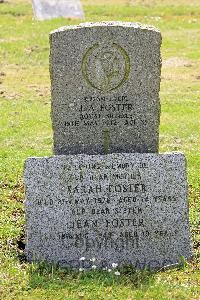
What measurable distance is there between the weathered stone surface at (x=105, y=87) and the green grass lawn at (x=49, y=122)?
1452mm

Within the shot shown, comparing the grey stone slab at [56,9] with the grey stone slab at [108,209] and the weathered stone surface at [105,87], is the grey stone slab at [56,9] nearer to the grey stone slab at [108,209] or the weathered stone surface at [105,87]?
the weathered stone surface at [105,87]

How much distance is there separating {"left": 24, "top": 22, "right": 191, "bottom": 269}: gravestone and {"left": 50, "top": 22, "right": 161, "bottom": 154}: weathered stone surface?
0.04ft

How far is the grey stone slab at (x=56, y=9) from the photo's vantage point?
83.3 ft

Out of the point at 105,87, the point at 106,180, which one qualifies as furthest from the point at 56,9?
the point at 106,180

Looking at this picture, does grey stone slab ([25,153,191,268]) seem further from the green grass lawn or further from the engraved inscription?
the engraved inscription

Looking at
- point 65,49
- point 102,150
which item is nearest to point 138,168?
point 102,150

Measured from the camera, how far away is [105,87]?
8047mm

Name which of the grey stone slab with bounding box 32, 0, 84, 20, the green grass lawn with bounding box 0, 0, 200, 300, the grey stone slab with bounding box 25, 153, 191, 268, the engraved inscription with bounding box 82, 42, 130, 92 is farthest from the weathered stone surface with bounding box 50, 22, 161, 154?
the grey stone slab with bounding box 32, 0, 84, 20

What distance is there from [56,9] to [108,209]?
1902cm

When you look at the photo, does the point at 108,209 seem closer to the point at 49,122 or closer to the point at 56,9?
the point at 49,122

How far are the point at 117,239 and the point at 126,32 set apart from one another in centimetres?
245

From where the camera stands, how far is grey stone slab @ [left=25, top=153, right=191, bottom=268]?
25.8ft

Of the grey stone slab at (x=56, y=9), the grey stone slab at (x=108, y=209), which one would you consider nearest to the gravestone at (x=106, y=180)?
the grey stone slab at (x=108, y=209)

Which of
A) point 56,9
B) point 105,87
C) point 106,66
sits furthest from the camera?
point 56,9
